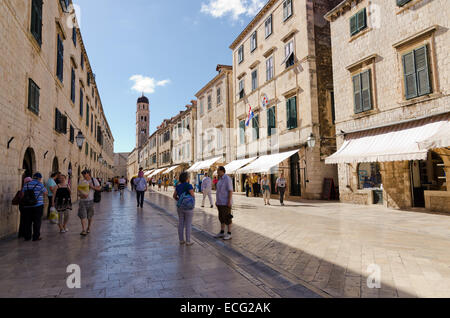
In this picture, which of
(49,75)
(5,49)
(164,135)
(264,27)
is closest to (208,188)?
(49,75)

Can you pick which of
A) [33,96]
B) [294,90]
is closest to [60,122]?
[33,96]

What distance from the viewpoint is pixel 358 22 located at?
1256cm

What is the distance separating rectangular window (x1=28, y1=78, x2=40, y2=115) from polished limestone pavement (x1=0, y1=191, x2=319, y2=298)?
4302 millimetres

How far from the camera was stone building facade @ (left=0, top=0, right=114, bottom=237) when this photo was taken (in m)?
6.99

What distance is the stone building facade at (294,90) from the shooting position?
51.5 feet

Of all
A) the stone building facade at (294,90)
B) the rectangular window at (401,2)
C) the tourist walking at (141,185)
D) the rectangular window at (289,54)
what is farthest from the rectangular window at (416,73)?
the tourist walking at (141,185)

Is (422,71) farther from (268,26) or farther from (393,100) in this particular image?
(268,26)

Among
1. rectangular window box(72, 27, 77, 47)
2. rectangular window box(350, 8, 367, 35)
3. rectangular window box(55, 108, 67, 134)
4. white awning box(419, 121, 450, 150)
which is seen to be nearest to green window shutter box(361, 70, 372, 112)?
rectangular window box(350, 8, 367, 35)

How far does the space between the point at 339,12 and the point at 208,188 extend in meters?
10.9

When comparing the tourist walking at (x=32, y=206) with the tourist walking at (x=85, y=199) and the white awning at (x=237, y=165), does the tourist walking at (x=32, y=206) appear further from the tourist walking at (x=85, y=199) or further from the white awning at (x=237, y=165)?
the white awning at (x=237, y=165)

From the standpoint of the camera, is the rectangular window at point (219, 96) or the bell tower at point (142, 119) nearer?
the rectangular window at point (219, 96)

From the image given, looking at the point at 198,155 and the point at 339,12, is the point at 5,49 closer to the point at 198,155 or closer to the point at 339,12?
the point at 339,12

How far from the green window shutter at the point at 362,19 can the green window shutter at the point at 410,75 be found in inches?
113

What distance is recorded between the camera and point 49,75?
10977mm
